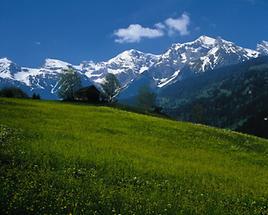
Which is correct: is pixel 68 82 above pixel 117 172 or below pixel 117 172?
above

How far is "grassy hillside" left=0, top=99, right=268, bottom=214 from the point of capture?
24.1m

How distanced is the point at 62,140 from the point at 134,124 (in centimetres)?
2062

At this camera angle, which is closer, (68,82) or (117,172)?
(117,172)

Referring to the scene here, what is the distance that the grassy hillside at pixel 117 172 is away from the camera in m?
24.1

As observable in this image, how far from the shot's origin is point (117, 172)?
99.6 feet

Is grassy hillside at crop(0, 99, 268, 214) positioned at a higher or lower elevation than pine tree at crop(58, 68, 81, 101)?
lower

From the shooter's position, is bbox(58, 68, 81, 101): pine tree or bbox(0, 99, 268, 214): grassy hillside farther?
bbox(58, 68, 81, 101): pine tree

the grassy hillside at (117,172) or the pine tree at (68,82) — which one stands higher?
the pine tree at (68,82)

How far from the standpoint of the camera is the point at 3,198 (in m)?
22.7

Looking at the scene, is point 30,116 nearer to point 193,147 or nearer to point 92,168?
point 193,147

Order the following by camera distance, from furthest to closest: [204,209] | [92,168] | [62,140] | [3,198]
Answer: [62,140]
[92,168]
[204,209]
[3,198]

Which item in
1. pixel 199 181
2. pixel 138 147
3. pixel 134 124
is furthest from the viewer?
pixel 134 124

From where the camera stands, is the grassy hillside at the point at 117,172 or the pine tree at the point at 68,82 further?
the pine tree at the point at 68,82

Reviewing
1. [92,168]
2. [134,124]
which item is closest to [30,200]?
[92,168]
